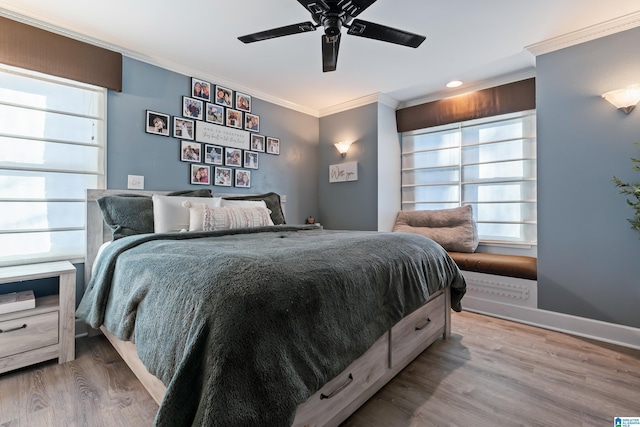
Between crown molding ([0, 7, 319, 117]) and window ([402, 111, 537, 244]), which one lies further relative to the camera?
window ([402, 111, 537, 244])

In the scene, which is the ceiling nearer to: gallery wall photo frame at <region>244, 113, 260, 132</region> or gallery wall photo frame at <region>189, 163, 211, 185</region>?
gallery wall photo frame at <region>244, 113, 260, 132</region>

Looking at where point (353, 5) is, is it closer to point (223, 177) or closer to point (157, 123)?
point (157, 123)

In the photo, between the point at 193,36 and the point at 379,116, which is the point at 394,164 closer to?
the point at 379,116

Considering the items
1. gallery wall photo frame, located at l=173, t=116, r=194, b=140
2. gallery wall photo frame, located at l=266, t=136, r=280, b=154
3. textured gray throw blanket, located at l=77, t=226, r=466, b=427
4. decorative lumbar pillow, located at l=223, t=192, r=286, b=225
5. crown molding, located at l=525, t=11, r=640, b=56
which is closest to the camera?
textured gray throw blanket, located at l=77, t=226, r=466, b=427

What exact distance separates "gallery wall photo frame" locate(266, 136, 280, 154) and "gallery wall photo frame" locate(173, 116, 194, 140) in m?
0.96

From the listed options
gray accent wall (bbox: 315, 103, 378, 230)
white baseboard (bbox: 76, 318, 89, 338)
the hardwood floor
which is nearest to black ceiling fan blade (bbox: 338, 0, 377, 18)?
the hardwood floor

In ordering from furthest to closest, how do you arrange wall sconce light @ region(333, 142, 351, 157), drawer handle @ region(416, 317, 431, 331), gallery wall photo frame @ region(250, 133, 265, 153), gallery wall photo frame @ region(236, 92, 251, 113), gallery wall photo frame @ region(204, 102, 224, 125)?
wall sconce light @ region(333, 142, 351, 157) → gallery wall photo frame @ region(250, 133, 265, 153) → gallery wall photo frame @ region(236, 92, 251, 113) → gallery wall photo frame @ region(204, 102, 224, 125) → drawer handle @ region(416, 317, 431, 331)

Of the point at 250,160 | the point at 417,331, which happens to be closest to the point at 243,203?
the point at 250,160

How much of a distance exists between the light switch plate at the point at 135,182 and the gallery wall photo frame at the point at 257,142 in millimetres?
1284

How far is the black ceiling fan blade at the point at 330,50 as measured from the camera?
1879 millimetres

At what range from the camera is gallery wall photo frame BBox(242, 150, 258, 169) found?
3.51 metres

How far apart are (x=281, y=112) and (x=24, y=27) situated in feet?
7.90

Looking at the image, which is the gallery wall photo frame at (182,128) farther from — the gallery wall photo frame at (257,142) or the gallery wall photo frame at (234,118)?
the gallery wall photo frame at (257,142)

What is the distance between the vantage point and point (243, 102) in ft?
11.4
